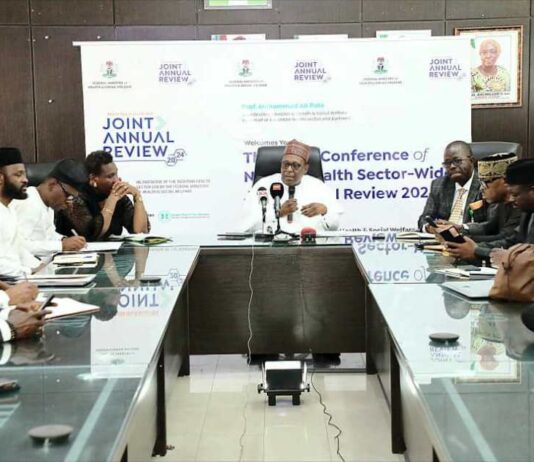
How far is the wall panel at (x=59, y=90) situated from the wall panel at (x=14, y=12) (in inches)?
6.1

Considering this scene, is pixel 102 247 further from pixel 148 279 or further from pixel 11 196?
pixel 148 279

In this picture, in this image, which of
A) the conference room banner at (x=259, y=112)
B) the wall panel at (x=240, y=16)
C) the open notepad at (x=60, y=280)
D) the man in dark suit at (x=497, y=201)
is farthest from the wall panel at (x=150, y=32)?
the open notepad at (x=60, y=280)

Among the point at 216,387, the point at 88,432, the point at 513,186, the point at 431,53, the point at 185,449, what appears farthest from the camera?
the point at 431,53

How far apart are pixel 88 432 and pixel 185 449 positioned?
5.72 feet

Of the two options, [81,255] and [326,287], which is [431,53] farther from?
[81,255]

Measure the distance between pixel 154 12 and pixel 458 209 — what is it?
310 centimetres

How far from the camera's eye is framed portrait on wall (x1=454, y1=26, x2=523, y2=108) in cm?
641

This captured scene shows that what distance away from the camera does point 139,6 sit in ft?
21.1

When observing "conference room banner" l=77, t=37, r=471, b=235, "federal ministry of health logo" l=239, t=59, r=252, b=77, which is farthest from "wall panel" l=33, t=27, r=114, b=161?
"federal ministry of health logo" l=239, t=59, r=252, b=77

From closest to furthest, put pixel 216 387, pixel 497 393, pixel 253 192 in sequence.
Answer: pixel 497 393 → pixel 216 387 → pixel 253 192

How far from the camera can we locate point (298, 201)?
522cm

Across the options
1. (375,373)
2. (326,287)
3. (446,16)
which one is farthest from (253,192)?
(446,16)

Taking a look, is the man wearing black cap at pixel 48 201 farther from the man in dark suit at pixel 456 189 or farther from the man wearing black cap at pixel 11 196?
the man in dark suit at pixel 456 189

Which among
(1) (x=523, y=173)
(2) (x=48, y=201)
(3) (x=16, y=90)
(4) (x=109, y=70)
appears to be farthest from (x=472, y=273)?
(3) (x=16, y=90)
